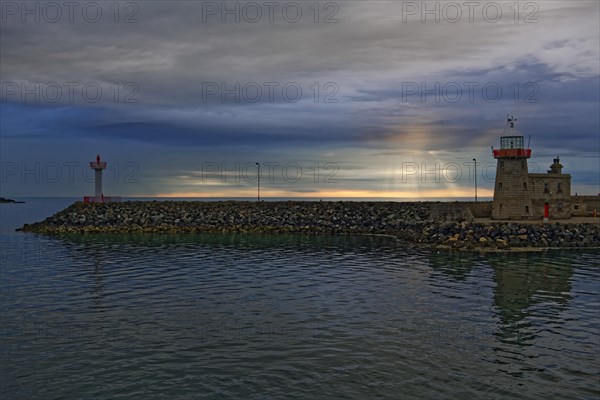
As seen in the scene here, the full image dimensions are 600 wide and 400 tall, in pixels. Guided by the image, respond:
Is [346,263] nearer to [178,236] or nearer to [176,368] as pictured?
[176,368]

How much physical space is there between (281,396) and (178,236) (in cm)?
4423

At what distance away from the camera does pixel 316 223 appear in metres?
Answer: 58.8

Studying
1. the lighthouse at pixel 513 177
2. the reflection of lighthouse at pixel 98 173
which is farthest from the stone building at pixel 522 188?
the reflection of lighthouse at pixel 98 173

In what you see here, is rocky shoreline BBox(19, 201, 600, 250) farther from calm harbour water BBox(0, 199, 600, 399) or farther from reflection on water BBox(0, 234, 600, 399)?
reflection on water BBox(0, 234, 600, 399)

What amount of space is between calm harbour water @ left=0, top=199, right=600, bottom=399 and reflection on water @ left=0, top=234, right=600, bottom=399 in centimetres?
6

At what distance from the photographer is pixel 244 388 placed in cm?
1243

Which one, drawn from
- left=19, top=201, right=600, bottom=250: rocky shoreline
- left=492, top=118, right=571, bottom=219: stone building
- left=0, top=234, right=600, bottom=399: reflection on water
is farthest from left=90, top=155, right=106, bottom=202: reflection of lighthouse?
left=492, top=118, right=571, bottom=219: stone building

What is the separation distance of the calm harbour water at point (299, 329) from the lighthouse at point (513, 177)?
17770 millimetres

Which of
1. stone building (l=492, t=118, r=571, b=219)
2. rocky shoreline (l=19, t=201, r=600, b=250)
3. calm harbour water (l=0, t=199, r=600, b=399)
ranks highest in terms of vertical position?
stone building (l=492, t=118, r=571, b=219)

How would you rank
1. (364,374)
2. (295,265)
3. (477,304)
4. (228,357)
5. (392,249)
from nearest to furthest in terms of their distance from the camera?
1. (364,374)
2. (228,357)
3. (477,304)
4. (295,265)
5. (392,249)

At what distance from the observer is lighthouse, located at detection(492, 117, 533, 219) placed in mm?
50781

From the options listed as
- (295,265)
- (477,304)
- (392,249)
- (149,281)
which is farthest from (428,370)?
(392,249)

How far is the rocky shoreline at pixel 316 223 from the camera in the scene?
4303cm

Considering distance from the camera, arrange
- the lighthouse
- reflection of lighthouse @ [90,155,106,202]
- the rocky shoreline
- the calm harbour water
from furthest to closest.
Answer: reflection of lighthouse @ [90,155,106,202]
the lighthouse
the rocky shoreline
the calm harbour water
